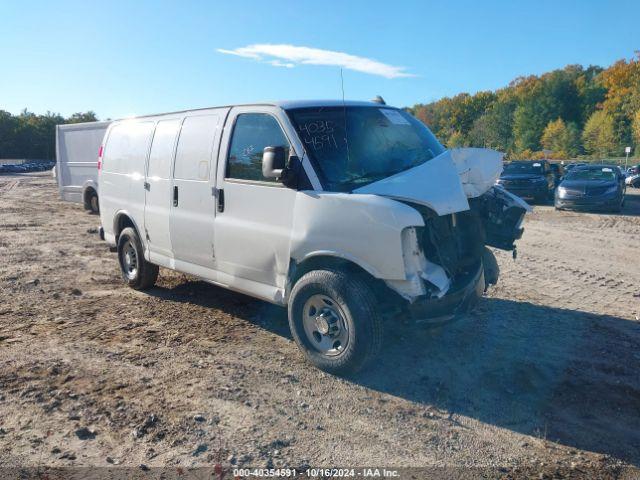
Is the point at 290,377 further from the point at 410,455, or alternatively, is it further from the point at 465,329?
the point at 465,329

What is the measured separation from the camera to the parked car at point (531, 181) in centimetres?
1905

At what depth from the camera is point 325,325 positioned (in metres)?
4.48

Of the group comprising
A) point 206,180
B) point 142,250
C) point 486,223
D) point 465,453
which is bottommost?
point 465,453

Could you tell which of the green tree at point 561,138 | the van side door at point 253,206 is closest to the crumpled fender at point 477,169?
the van side door at point 253,206

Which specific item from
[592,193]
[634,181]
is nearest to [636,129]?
[634,181]

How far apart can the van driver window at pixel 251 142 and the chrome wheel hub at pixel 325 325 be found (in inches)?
46.3

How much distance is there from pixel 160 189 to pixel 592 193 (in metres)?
14.0

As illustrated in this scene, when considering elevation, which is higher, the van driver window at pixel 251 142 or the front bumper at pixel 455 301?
the van driver window at pixel 251 142

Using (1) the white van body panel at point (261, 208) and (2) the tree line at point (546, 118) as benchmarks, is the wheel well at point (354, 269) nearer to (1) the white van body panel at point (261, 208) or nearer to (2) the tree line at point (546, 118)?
(1) the white van body panel at point (261, 208)

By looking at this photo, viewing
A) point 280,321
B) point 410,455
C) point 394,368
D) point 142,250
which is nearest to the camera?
point 410,455

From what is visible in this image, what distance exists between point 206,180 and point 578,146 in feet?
276

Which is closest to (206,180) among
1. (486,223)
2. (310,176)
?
(310,176)

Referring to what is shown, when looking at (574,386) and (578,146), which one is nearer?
(574,386)

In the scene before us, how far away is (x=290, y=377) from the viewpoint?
179 inches
